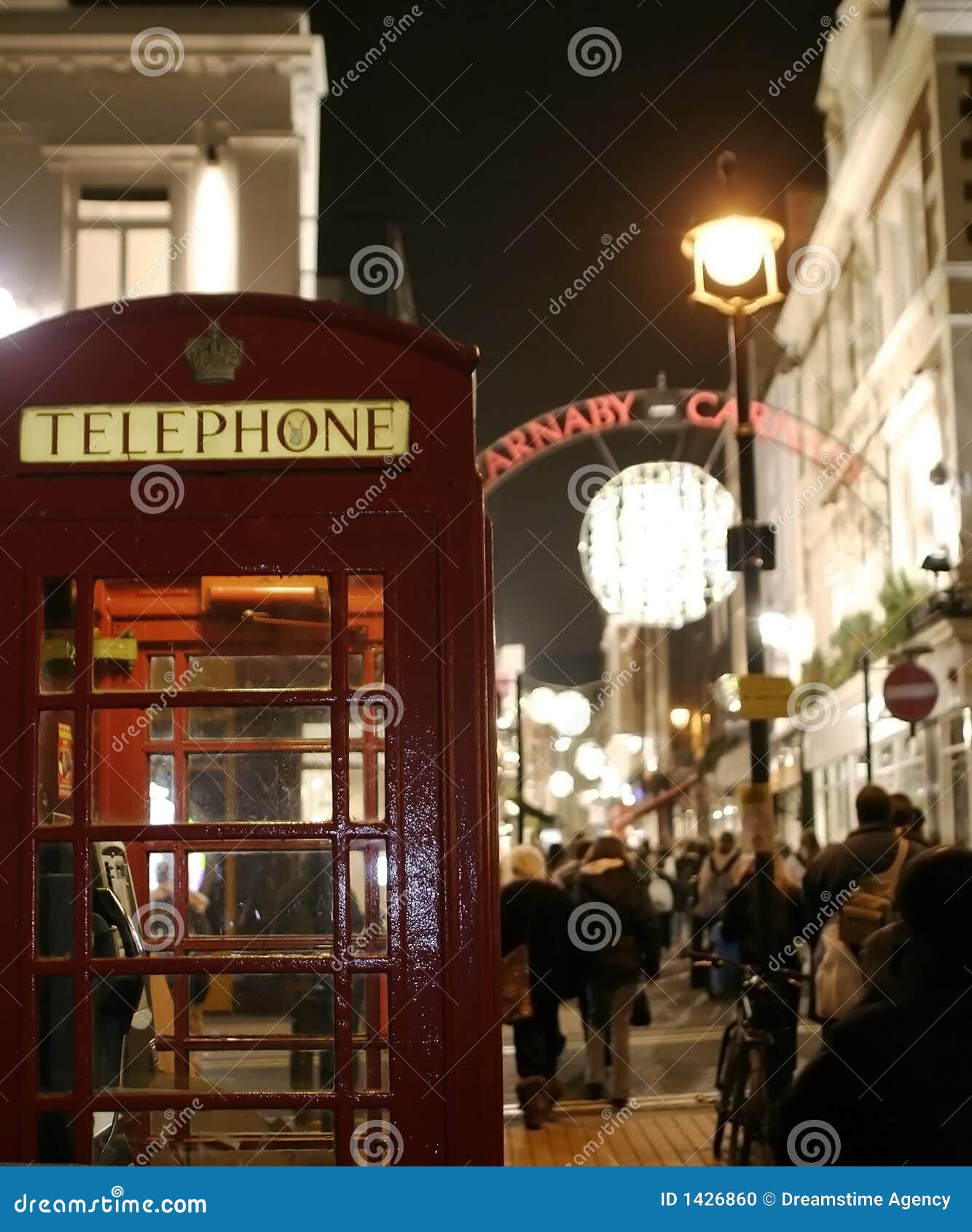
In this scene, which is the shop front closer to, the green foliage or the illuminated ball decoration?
the green foliage

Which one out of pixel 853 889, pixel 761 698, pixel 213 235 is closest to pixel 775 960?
pixel 853 889

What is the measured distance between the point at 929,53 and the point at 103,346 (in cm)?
2023

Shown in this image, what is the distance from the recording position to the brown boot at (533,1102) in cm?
855

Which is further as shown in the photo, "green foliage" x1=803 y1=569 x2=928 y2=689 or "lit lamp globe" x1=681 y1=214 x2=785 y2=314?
"green foliage" x1=803 y1=569 x2=928 y2=689

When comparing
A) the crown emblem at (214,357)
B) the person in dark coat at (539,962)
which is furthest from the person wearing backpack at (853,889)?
the crown emblem at (214,357)

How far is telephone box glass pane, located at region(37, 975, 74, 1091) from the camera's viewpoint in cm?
324

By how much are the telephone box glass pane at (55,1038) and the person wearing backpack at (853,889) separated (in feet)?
11.9

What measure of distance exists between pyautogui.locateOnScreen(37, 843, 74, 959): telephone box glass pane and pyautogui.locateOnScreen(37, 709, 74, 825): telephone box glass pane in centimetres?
7

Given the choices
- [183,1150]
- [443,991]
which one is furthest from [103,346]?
[183,1150]

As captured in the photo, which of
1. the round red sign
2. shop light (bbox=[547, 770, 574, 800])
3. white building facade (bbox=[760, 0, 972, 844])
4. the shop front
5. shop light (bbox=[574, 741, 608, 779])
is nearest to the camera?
the round red sign

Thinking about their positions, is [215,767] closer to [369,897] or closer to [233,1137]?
[369,897]

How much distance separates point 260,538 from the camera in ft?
10.9

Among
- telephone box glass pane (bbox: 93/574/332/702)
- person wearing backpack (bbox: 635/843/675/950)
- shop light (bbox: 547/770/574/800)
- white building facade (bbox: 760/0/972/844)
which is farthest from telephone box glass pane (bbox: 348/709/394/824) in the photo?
shop light (bbox: 547/770/574/800)

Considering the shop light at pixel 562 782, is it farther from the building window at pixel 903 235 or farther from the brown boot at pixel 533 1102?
the brown boot at pixel 533 1102
